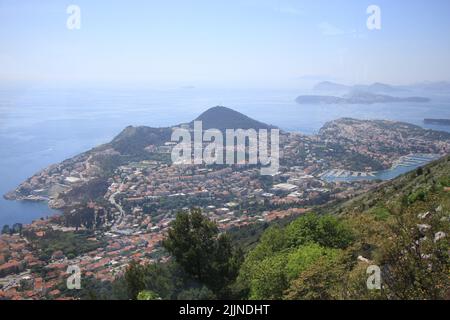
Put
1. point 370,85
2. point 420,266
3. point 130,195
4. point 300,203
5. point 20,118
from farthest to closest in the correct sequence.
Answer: point 370,85
point 20,118
point 130,195
point 300,203
point 420,266

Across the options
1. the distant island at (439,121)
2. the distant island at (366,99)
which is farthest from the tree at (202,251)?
the distant island at (366,99)

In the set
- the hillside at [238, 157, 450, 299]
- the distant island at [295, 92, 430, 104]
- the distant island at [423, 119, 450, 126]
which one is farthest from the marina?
the distant island at [295, 92, 430, 104]

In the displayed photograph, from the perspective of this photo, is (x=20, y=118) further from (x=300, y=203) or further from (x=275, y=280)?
(x=275, y=280)

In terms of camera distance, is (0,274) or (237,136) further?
(237,136)

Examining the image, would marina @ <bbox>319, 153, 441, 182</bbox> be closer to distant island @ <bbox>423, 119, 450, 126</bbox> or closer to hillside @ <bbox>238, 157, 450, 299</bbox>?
distant island @ <bbox>423, 119, 450, 126</bbox>

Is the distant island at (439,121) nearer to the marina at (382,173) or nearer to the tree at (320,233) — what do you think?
the marina at (382,173)

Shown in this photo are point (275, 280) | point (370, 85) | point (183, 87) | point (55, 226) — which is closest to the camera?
point (275, 280)

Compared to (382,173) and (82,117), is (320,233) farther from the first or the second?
(82,117)

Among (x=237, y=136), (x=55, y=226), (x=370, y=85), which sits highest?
(x=370, y=85)
